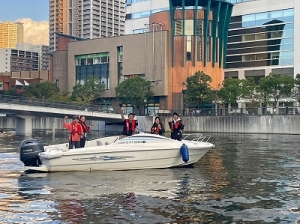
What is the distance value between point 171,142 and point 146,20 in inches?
3850

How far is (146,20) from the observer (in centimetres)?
11381

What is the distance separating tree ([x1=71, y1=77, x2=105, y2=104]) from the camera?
91.2m

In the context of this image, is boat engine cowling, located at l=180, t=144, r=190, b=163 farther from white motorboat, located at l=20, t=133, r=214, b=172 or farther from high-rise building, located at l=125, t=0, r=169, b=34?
high-rise building, located at l=125, t=0, r=169, b=34

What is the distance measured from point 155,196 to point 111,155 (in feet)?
16.2

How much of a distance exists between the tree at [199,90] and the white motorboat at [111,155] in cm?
6068

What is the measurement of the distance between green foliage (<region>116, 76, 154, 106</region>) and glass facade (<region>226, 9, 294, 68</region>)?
2164cm

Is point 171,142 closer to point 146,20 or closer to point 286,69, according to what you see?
point 286,69

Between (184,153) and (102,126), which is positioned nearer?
(184,153)

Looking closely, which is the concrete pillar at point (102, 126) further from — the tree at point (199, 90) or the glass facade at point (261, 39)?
the glass facade at point (261, 39)

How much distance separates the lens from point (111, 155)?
1798cm

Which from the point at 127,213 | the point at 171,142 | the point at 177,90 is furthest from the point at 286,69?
the point at 127,213

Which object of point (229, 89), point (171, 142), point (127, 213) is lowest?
point (127, 213)

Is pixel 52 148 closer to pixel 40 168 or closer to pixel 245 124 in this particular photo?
pixel 40 168

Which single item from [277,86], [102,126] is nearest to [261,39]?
[277,86]
